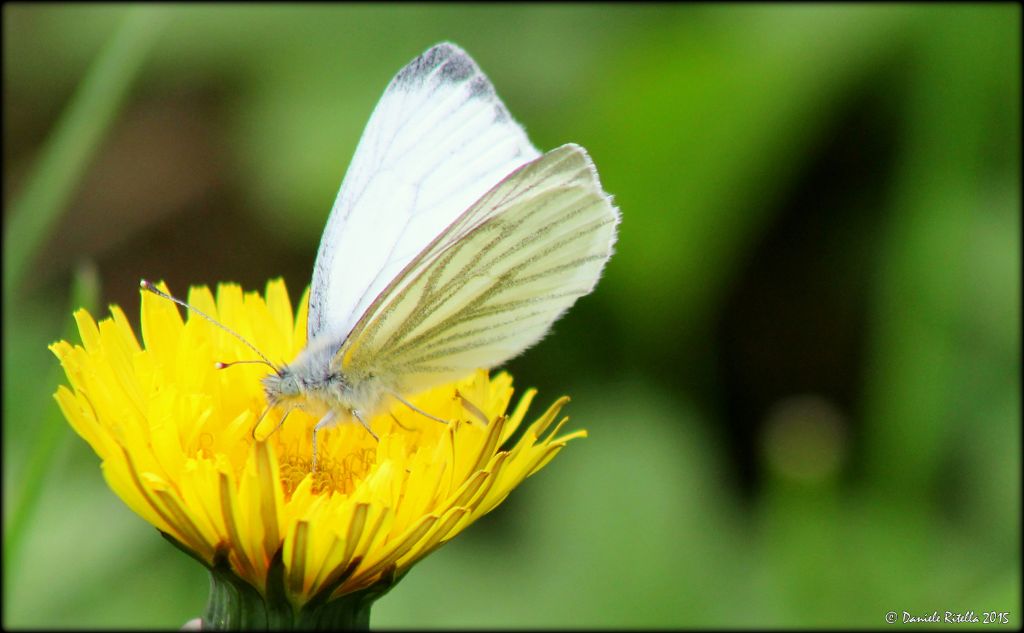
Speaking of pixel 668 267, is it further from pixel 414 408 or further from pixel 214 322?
pixel 214 322

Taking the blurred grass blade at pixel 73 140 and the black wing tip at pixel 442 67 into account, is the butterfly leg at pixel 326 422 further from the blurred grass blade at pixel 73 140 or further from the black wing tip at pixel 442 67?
the blurred grass blade at pixel 73 140

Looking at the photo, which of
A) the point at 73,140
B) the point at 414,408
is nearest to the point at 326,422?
the point at 414,408

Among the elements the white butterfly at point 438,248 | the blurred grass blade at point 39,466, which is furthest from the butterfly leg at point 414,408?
the blurred grass blade at point 39,466

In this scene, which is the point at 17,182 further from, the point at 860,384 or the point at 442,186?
the point at 860,384

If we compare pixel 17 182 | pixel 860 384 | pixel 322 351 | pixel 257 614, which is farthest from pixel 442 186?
pixel 17 182

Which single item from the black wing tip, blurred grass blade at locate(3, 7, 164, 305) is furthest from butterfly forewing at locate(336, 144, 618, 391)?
blurred grass blade at locate(3, 7, 164, 305)

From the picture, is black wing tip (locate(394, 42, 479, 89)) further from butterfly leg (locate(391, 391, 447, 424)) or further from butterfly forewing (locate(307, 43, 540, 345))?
butterfly leg (locate(391, 391, 447, 424))

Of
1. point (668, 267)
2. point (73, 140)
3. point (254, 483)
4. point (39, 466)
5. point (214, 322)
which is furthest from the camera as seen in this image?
point (668, 267)
